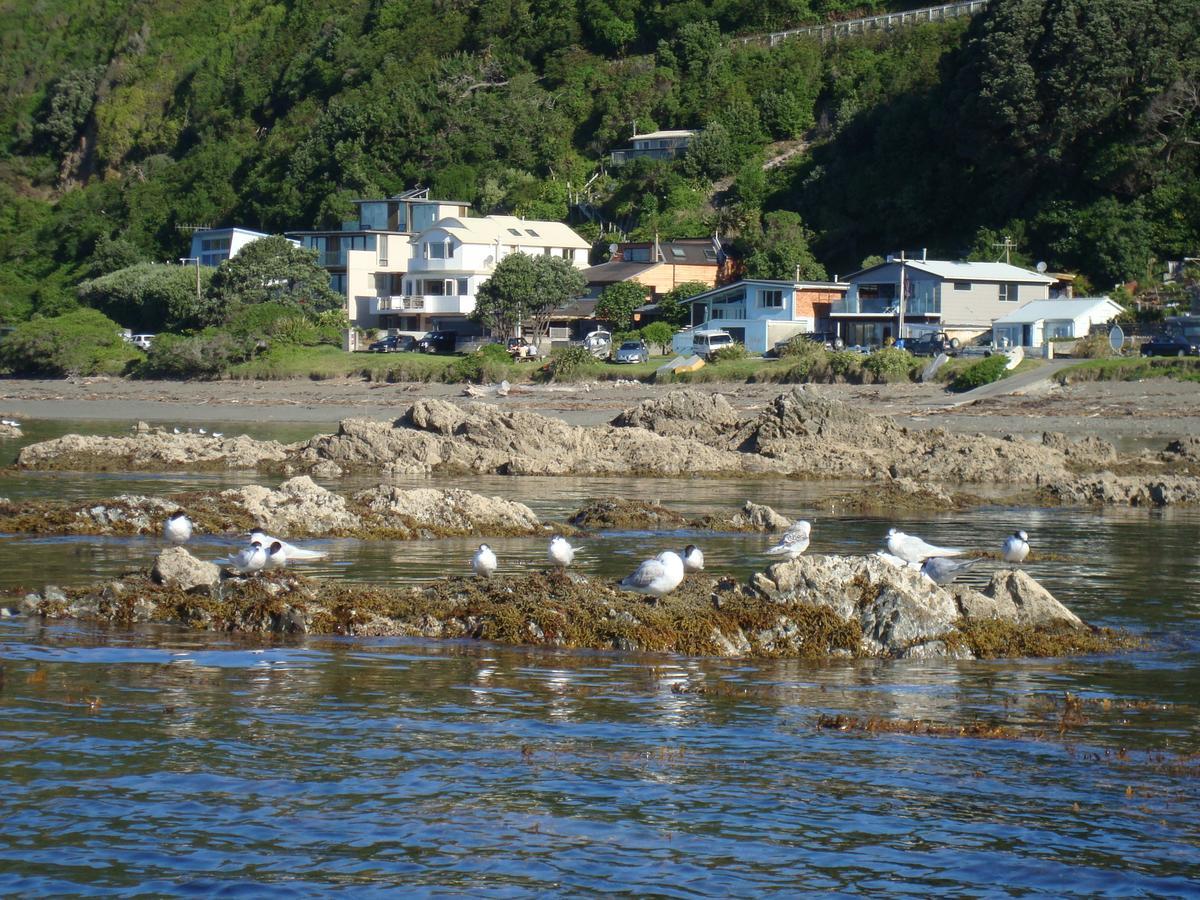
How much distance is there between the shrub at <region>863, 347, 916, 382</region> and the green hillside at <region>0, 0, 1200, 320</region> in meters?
18.5

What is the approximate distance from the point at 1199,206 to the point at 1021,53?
10181mm

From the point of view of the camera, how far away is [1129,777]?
9172 millimetres

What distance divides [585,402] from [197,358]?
2143cm

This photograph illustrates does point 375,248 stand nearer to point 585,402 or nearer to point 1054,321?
point 585,402

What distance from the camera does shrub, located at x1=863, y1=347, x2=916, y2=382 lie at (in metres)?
48.2

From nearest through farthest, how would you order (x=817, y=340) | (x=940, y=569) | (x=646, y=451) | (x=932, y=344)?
(x=940, y=569)
(x=646, y=451)
(x=932, y=344)
(x=817, y=340)

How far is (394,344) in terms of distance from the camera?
224 ft

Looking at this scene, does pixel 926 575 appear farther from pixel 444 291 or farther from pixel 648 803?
pixel 444 291

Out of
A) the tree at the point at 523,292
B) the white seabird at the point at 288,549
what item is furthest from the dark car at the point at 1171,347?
the white seabird at the point at 288,549

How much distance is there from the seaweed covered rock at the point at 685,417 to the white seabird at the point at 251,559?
698 inches

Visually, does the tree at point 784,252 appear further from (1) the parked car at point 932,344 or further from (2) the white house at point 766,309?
(1) the parked car at point 932,344

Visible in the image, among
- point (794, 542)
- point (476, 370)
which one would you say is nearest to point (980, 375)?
point (476, 370)

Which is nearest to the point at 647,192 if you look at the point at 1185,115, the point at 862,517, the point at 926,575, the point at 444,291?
the point at 444,291

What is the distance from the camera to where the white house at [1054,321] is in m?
56.5
